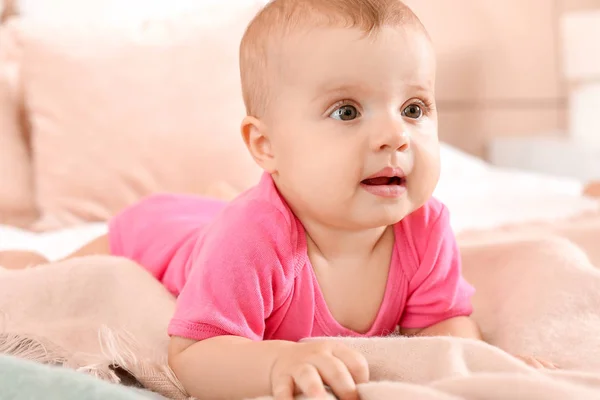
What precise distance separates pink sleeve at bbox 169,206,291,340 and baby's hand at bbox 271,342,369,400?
0.11 meters

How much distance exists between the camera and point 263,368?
69 centimetres

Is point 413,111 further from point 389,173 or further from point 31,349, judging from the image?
point 31,349

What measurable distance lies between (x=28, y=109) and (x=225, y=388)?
1278mm

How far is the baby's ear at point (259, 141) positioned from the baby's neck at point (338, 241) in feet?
0.27

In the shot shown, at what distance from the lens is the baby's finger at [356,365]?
0.64 m

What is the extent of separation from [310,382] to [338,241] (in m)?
0.27

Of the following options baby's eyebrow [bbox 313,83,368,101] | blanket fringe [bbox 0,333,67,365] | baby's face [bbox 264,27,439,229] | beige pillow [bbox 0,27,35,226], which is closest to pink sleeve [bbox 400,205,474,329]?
baby's face [bbox 264,27,439,229]

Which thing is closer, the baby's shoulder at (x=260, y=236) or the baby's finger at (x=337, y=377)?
the baby's finger at (x=337, y=377)

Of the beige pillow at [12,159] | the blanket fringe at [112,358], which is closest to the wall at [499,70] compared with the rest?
the beige pillow at [12,159]

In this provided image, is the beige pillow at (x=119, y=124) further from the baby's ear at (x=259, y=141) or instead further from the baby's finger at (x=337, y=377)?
the baby's finger at (x=337, y=377)

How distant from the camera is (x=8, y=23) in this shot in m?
1.93

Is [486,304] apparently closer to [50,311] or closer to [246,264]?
[246,264]

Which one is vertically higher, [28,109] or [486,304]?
[28,109]

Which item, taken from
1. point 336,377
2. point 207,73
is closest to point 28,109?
point 207,73
